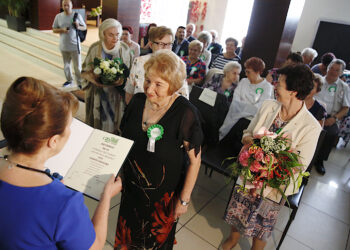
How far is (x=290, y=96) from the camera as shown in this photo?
73.1 inches

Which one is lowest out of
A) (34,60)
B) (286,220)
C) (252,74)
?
(286,220)

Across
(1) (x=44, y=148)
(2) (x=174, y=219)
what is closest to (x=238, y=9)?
(2) (x=174, y=219)

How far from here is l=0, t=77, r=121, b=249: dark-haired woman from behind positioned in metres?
0.77

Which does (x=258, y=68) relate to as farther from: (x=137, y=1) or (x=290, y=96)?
(x=137, y=1)

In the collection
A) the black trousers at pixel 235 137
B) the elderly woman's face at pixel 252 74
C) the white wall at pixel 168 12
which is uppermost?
the white wall at pixel 168 12

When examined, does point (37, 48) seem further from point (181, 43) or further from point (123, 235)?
point (123, 235)

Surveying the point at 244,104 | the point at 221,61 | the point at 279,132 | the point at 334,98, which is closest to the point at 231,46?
the point at 221,61

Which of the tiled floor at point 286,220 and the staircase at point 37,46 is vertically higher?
the staircase at point 37,46

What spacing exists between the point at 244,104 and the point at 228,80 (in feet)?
1.68

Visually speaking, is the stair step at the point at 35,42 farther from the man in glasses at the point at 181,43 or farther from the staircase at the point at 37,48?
the man in glasses at the point at 181,43

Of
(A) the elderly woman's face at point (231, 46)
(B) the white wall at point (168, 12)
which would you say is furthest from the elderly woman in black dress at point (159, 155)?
(B) the white wall at point (168, 12)

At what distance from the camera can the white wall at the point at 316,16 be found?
8.57m

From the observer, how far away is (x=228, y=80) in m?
3.55

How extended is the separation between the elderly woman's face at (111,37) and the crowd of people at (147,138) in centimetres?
1
